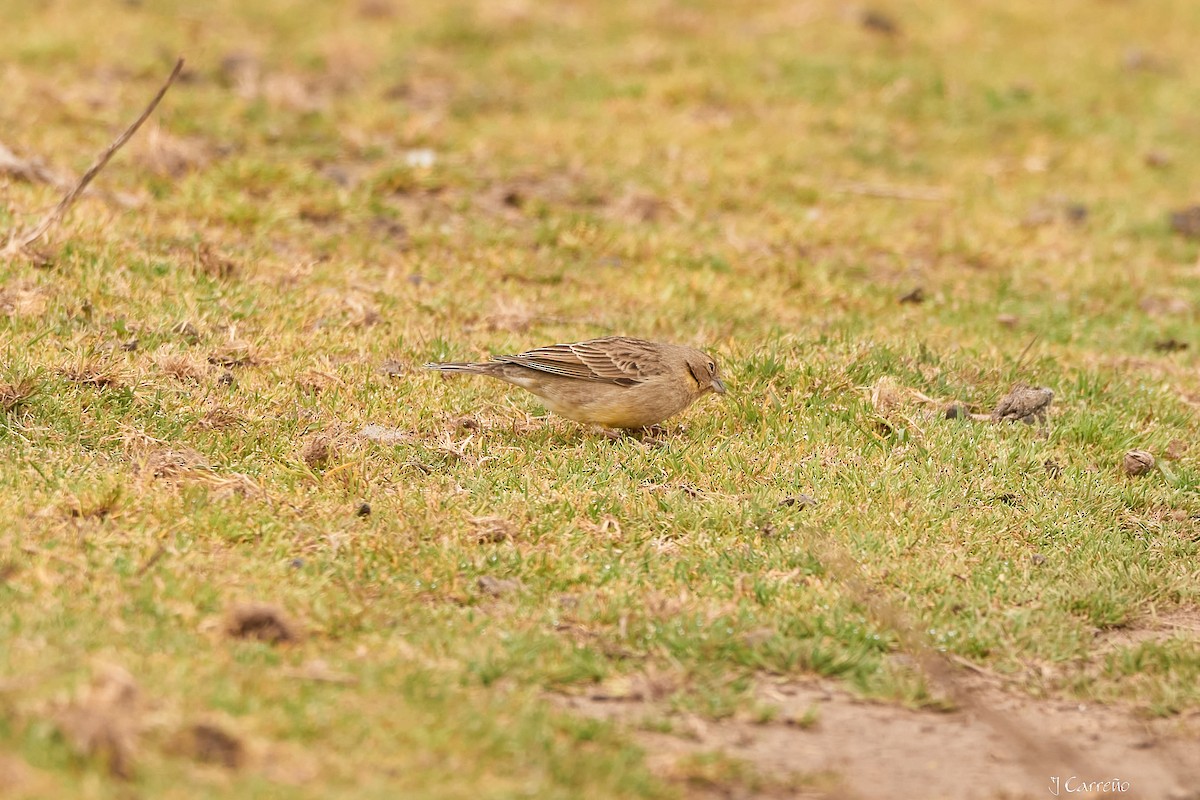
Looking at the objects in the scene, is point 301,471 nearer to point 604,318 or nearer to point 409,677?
point 409,677

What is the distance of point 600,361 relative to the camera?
28.8 feet

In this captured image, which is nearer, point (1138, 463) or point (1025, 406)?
point (1138, 463)

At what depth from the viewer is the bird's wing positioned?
8641 millimetres

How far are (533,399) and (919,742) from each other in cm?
403

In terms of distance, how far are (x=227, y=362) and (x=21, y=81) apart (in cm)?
647

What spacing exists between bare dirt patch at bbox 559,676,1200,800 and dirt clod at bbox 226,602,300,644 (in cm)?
116

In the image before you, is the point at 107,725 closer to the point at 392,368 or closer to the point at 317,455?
the point at 317,455

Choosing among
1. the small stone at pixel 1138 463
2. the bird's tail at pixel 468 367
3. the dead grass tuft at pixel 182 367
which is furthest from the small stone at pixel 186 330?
the small stone at pixel 1138 463

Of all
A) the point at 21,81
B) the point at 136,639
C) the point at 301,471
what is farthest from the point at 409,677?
the point at 21,81

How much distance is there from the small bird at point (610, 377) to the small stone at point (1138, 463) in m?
2.41

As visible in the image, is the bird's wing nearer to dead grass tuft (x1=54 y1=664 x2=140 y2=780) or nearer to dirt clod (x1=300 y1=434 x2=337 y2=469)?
dirt clod (x1=300 y1=434 x2=337 y2=469)

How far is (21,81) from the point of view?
551 inches

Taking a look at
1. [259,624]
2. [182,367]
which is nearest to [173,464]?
[182,367]

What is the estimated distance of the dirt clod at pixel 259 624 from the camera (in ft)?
19.9
